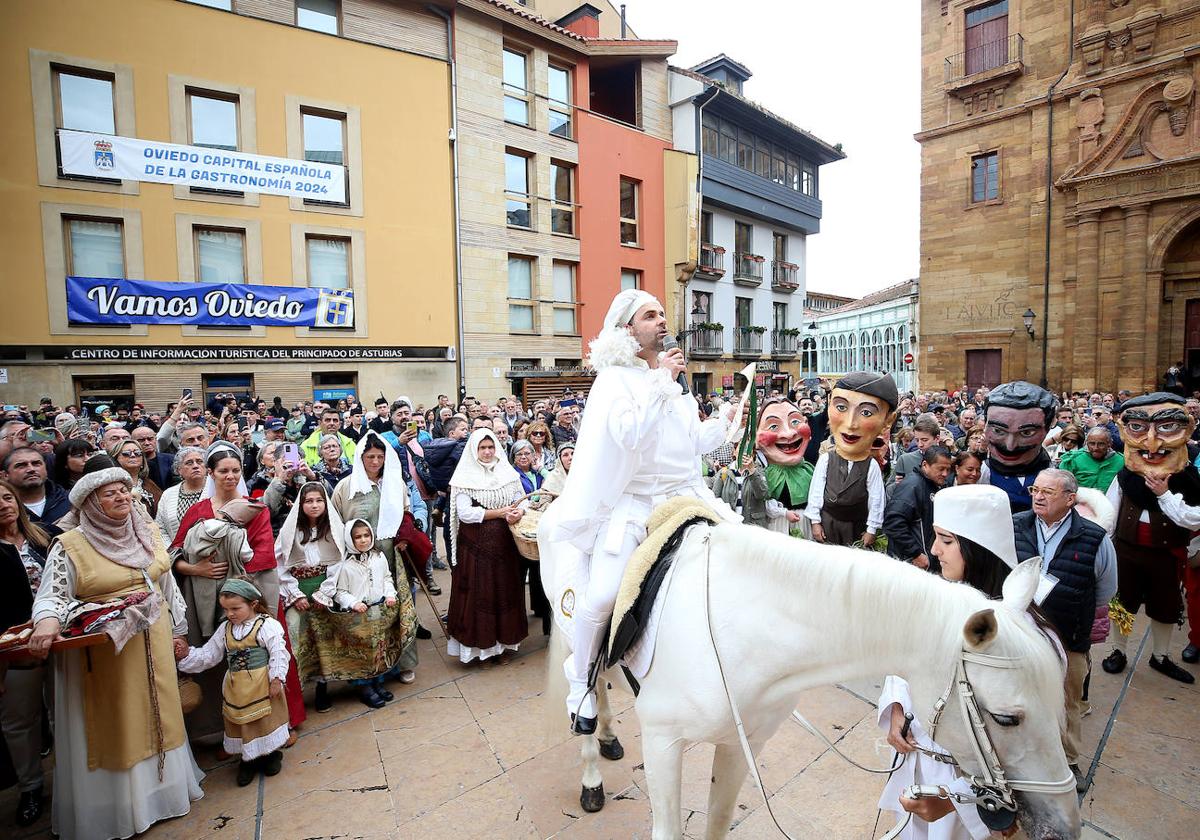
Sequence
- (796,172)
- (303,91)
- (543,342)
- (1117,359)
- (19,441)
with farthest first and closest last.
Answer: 1. (796,172)
2. (543,342)
3. (1117,359)
4. (303,91)
5. (19,441)

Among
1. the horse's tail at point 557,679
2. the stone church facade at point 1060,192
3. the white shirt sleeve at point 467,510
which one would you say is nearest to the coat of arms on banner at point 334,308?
the white shirt sleeve at point 467,510

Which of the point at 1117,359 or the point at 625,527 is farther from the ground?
the point at 1117,359

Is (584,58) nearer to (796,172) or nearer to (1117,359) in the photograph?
(796,172)

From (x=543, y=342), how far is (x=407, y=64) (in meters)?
8.33

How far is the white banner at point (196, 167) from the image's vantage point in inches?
480

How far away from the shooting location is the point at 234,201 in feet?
44.4

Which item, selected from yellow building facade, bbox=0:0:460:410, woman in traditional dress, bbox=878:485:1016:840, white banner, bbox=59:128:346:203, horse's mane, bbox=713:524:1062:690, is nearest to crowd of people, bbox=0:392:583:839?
horse's mane, bbox=713:524:1062:690

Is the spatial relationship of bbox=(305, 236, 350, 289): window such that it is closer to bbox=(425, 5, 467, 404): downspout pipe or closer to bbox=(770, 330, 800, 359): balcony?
bbox=(425, 5, 467, 404): downspout pipe

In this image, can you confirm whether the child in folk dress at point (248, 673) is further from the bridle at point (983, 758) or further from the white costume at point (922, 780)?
the white costume at point (922, 780)

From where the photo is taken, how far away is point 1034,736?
152 cm

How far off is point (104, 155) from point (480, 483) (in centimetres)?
1378

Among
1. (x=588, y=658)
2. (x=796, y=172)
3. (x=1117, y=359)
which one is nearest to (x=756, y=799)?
(x=588, y=658)

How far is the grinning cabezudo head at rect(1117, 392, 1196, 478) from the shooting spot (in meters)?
3.86

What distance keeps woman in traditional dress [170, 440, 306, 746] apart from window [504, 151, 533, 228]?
48.7 feet
